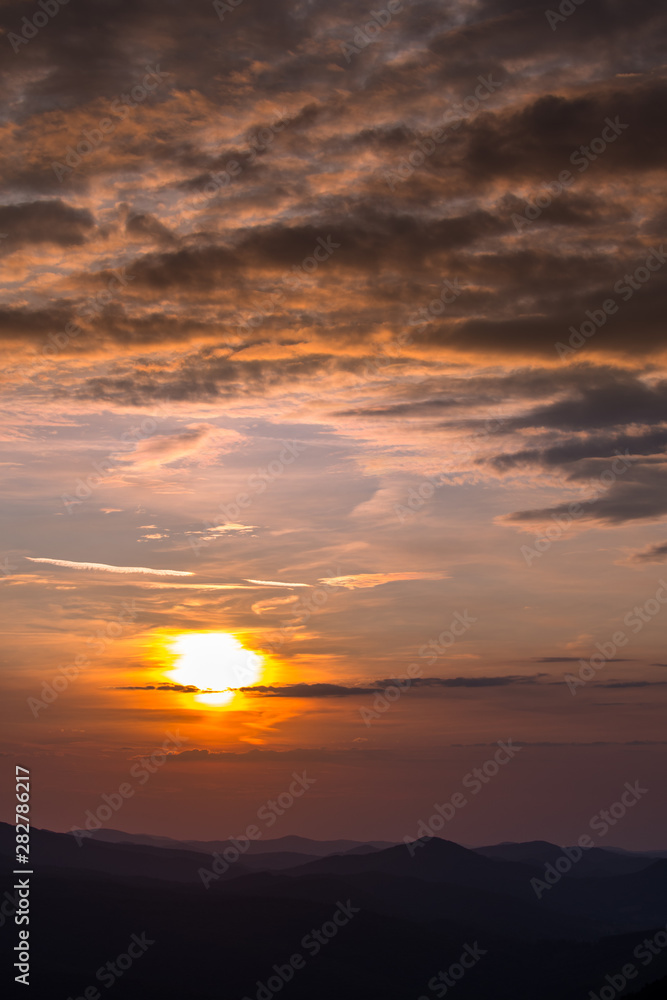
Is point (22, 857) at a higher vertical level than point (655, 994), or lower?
higher

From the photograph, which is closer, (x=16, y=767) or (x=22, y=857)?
(x=16, y=767)

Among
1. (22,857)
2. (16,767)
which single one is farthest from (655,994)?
(16,767)

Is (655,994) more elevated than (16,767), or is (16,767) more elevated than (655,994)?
(16,767)

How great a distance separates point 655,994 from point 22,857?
151 metres

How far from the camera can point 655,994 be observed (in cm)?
18875

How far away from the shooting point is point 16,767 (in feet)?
248

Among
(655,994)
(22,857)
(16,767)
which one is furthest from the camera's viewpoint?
(655,994)

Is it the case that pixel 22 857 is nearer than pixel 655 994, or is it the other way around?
pixel 22 857

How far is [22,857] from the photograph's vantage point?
340ft

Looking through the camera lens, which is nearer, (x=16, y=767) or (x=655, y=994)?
(x=16, y=767)

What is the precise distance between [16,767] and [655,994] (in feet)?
560

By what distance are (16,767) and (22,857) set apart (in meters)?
35.3

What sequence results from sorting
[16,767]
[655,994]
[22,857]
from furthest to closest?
1. [655,994]
2. [22,857]
3. [16,767]

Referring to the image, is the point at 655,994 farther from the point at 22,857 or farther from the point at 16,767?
the point at 16,767
